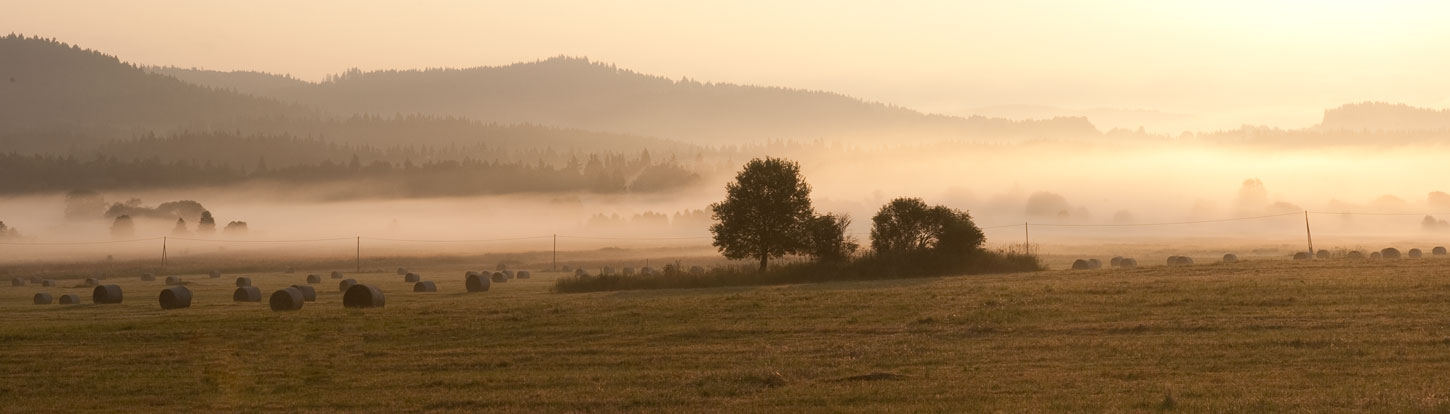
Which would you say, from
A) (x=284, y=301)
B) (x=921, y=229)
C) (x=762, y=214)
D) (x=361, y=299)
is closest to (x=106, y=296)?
(x=284, y=301)

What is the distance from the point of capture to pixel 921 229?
74.5 metres

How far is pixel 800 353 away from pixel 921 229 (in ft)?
141

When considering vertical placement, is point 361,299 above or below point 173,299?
below

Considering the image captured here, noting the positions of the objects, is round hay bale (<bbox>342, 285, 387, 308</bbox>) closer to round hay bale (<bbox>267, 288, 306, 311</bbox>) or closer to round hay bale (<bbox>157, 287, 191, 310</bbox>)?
round hay bale (<bbox>267, 288, 306, 311</bbox>)

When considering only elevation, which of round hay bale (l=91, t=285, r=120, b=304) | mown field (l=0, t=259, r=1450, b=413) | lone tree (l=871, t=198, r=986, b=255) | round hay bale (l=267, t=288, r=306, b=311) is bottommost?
mown field (l=0, t=259, r=1450, b=413)

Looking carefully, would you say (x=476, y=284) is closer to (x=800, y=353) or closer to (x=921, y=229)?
(x=921, y=229)

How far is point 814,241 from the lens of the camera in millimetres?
75188

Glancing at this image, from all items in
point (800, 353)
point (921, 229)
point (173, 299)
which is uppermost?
point (921, 229)

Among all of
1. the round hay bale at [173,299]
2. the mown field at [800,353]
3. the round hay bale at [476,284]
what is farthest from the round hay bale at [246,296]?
the round hay bale at [476,284]

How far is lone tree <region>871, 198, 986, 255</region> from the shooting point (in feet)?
238

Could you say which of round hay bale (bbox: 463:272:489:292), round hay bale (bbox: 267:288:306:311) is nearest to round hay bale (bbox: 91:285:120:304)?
round hay bale (bbox: 267:288:306:311)

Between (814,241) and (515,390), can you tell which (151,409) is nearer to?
(515,390)

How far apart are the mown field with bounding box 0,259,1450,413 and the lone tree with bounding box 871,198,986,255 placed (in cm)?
2103

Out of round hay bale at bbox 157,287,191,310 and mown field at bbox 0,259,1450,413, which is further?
round hay bale at bbox 157,287,191,310
